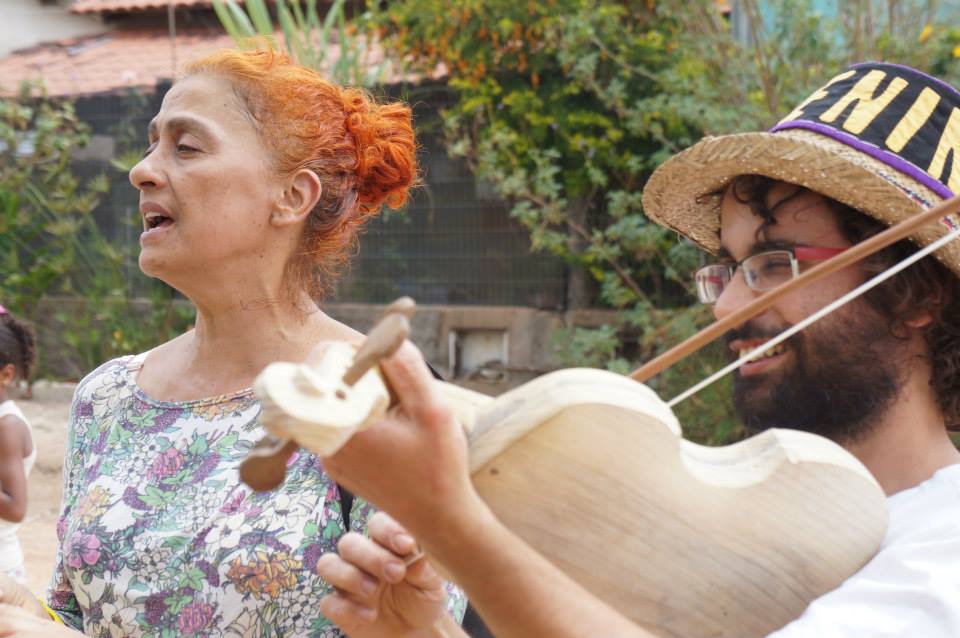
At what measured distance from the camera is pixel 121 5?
12180 millimetres

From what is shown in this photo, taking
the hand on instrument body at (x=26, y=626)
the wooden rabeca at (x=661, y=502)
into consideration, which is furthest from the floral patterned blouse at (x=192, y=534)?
the wooden rabeca at (x=661, y=502)

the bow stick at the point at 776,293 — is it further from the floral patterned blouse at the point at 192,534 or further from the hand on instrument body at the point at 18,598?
the hand on instrument body at the point at 18,598

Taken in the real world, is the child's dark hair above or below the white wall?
above

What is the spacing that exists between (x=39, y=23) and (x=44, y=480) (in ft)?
26.9

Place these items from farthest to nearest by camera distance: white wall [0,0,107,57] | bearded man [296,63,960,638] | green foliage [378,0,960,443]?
white wall [0,0,107,57], green foliage [378,0,960,443], bearded man [296,63,960,638]

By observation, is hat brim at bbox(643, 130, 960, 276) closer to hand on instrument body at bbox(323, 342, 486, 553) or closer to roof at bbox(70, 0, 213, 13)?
hand on instrument body at bbox(323, 342, 486, 553)

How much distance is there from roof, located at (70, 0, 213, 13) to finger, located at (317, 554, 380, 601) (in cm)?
1102

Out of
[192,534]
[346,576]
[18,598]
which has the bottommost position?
[18,598]

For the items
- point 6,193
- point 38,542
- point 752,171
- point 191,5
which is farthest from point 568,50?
point 191,5

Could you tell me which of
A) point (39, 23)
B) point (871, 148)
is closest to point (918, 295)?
point (871, 148)

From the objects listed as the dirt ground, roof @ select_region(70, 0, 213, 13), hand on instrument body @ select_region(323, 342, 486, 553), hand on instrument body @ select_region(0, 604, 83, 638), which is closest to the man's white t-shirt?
hand on instrument body @ select_region(323, 342, 486, 553)

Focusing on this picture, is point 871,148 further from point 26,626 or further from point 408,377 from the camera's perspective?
point 26,626

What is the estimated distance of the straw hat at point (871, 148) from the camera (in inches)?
60.9

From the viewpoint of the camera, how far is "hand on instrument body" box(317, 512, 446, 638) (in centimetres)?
126
